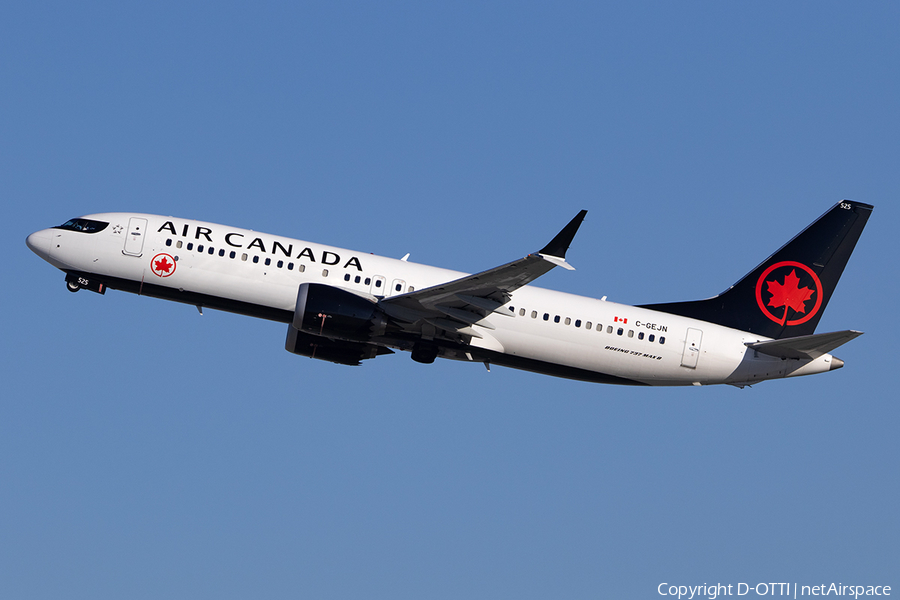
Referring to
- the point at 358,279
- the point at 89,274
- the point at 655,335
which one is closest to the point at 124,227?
the point at 89,274

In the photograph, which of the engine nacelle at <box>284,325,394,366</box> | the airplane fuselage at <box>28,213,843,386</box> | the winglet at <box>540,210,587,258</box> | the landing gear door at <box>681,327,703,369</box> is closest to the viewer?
the winglet at <box>540,210,587,258</box>

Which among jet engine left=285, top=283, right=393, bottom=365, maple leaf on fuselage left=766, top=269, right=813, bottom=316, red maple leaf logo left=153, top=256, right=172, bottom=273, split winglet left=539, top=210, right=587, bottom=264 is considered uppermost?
maple leaf on fuselage left=766, top=269, right=813, bottom=316

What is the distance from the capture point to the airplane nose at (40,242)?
129 feet

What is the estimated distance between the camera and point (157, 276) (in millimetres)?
38719

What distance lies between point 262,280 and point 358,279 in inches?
153

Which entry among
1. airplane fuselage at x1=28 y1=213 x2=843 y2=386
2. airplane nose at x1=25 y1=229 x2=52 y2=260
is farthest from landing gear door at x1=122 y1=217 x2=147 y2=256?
airplane nose at x1=25 y1=229 x2=52 y2=260

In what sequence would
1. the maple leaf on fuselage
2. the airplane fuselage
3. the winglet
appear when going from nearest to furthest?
the winglet → the airplane fuselage → the maple leaf on fuselage

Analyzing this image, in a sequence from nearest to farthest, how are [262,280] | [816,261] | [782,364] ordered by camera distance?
[262,280], [782,364], [816,261]

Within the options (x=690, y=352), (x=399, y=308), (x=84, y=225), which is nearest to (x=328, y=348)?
(x=399, y=308)

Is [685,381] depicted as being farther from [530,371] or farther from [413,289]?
[413,289]

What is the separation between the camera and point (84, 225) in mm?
39688

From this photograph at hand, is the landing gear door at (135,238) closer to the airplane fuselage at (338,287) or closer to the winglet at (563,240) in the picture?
the airplane fuselage at (338,287)

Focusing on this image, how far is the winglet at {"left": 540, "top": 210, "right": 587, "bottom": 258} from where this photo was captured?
32.3 meters

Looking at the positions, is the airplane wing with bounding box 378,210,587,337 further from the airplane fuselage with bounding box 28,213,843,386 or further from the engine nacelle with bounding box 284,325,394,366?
the engine nacelle with bounding box 284,325,394,366
